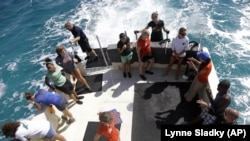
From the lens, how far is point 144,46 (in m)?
7.60

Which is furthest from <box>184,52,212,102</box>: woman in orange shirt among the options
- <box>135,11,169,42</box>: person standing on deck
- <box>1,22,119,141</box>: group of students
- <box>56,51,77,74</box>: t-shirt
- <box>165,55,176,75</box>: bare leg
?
<box>56,51,77,74</box>: t-shirt

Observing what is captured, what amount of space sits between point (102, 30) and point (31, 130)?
10.5 metres

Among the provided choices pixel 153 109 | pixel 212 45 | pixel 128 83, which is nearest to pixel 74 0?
pixel 212 45

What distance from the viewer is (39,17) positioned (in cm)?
1720

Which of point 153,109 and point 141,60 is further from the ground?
point 141,60

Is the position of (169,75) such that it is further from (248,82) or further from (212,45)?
(212,45)

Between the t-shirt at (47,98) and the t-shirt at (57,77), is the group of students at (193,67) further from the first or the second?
the t-shirt at (47,98)

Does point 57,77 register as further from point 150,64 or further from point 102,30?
point 102,30

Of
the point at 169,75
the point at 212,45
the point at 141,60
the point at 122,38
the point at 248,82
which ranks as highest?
the point at 122,38

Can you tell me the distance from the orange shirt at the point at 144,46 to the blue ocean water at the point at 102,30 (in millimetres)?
4669

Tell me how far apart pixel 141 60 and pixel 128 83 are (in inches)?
36.2

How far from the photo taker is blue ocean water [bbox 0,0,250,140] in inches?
445

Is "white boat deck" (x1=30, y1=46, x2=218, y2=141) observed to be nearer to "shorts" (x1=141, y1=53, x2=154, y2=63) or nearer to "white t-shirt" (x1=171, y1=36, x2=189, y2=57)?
"shorts" (x1=141, y1=53, x2=154, y2=63)

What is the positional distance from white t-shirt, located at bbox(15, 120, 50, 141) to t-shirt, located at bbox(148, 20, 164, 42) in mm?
4535
